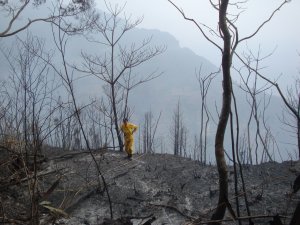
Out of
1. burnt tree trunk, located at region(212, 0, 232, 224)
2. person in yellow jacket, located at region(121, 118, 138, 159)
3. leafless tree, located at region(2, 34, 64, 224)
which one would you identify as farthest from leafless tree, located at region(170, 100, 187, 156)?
burnt tree trunk, located at region(212, 0, 232, 224)

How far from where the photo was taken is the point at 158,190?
931 centimetres

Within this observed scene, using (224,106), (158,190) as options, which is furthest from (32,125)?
(158,190)

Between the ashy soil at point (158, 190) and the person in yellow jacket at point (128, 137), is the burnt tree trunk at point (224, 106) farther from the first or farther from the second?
the person in yellow jacket at point (128, 137)

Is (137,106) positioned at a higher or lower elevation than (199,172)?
higher

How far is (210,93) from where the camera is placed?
14412 centimetres

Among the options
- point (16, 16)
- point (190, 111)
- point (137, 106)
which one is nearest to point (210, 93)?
point (190, 111)

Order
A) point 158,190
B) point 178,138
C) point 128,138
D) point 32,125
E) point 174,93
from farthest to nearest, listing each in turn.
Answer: point 174,93, point 178,138, point 128,138, point 158,190, point 32,125

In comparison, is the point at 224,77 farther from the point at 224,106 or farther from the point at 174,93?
the point at 174,93

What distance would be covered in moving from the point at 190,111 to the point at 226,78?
136368mm

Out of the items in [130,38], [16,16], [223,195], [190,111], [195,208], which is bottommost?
[195,208]

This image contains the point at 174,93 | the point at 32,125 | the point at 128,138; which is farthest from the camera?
the point at 174,93

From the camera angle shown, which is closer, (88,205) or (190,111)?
(88,205)

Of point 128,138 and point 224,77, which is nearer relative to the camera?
point 224,77

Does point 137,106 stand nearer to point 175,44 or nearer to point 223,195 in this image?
point 175,44
